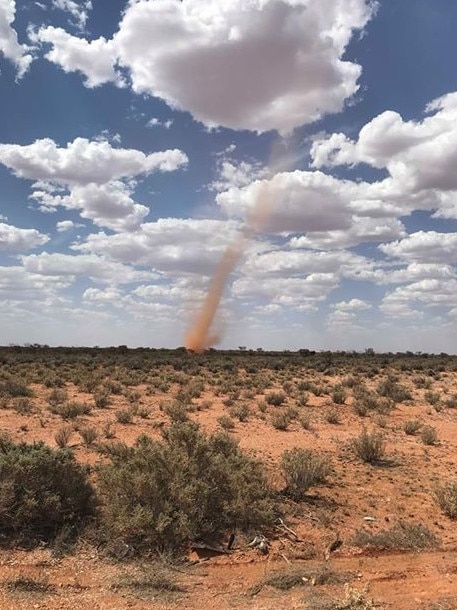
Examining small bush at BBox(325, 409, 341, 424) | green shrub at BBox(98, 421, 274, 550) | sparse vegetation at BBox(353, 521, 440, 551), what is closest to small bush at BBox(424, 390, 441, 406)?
small bush at BBox(325, 409, 341, 424)

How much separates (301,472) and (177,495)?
11.3ft

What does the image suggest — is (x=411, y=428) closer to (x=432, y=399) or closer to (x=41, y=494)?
(x=432, y=399)

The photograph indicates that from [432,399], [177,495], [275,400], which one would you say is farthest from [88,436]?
[432,399]

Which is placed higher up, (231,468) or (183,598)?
(231,468)

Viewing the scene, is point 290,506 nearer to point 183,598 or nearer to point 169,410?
point 183,598

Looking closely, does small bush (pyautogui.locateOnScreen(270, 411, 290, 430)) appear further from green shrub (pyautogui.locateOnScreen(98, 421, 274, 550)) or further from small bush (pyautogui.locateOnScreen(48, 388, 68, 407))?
small bush (pyautogui.locateOnScreen(48, 388, 68, 407))

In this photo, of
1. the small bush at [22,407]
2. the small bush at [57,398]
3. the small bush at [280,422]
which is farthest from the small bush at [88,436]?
the small bush at [57,398]

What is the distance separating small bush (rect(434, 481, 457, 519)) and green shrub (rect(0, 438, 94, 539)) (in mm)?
6539

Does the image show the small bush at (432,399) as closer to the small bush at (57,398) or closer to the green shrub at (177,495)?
the small bush at (57,398)

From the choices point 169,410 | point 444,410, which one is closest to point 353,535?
point 169,410

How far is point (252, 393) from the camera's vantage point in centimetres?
2847

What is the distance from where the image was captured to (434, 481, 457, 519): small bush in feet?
34.9

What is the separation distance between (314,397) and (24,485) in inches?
857

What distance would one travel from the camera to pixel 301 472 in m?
11.6
